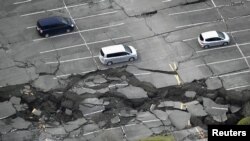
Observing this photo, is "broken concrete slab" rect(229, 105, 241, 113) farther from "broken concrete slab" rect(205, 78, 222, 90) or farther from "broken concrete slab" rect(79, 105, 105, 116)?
"broken concrete slab" rect(79, 105, 105, 116)

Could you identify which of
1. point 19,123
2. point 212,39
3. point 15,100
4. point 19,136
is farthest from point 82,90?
point 212,39

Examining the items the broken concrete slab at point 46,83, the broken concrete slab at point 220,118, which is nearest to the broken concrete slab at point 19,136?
the broken concrete slab at point 46,83

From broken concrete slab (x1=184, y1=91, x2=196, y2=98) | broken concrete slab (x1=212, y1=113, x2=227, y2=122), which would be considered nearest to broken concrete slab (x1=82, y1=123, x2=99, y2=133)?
broken concrete slab (x1=184, y1=91, x2=196, y2=98)

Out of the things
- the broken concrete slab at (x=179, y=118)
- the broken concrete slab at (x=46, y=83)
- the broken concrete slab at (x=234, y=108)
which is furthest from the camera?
the broken concrete slab at (x=46, y=83)

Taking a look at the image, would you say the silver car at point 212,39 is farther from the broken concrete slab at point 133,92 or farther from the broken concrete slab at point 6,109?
the broken concrete slab at point 6,109

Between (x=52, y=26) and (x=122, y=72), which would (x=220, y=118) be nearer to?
(x=122, y=72)

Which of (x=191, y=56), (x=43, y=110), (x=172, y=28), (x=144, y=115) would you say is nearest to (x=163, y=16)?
(x=172, y=28)

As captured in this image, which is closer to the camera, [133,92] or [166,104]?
[166,104]
